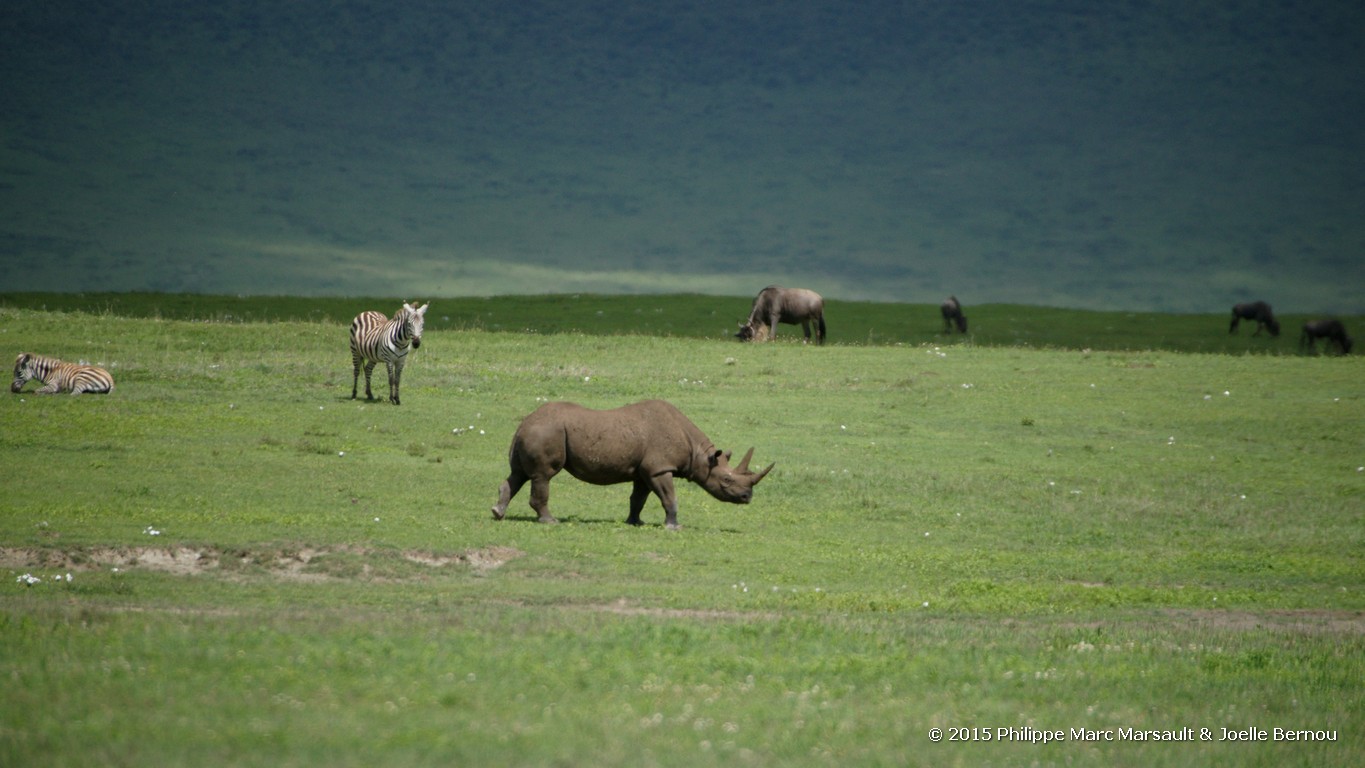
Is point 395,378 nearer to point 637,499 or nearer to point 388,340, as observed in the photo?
point 388,340

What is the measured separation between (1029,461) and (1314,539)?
6.76 meters

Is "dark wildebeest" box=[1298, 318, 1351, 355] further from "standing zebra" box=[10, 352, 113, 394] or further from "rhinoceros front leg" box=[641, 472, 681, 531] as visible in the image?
"standing zebra" box=[10, 352, 113, 394]

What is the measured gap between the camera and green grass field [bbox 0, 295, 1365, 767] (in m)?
9.09

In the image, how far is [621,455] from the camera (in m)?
19.5

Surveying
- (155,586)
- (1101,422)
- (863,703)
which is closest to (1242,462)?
(1101,422)

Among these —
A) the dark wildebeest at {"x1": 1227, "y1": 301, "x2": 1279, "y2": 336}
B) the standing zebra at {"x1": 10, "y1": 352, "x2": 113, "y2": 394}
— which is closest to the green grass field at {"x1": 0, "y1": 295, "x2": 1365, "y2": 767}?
the standing zebra at {"x1": 10, "y1": 352, "x2": 113, "y2": 394}

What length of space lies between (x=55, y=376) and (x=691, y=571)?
19.1m

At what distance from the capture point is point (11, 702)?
852 cm

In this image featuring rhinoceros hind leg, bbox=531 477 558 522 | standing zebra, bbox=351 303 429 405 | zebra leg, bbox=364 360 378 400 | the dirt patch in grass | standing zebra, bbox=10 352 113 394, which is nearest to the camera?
the dirt patch in grass

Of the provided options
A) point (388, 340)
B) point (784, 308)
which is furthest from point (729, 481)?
point (784, 308)

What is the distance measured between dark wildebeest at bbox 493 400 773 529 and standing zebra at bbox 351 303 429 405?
1048 cm

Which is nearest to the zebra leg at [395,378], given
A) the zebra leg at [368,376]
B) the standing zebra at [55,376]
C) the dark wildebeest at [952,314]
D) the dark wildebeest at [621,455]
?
the zebra leg at [368,376]

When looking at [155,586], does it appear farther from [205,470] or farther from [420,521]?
[205,470]

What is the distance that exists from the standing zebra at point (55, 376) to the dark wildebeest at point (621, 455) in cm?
1446
